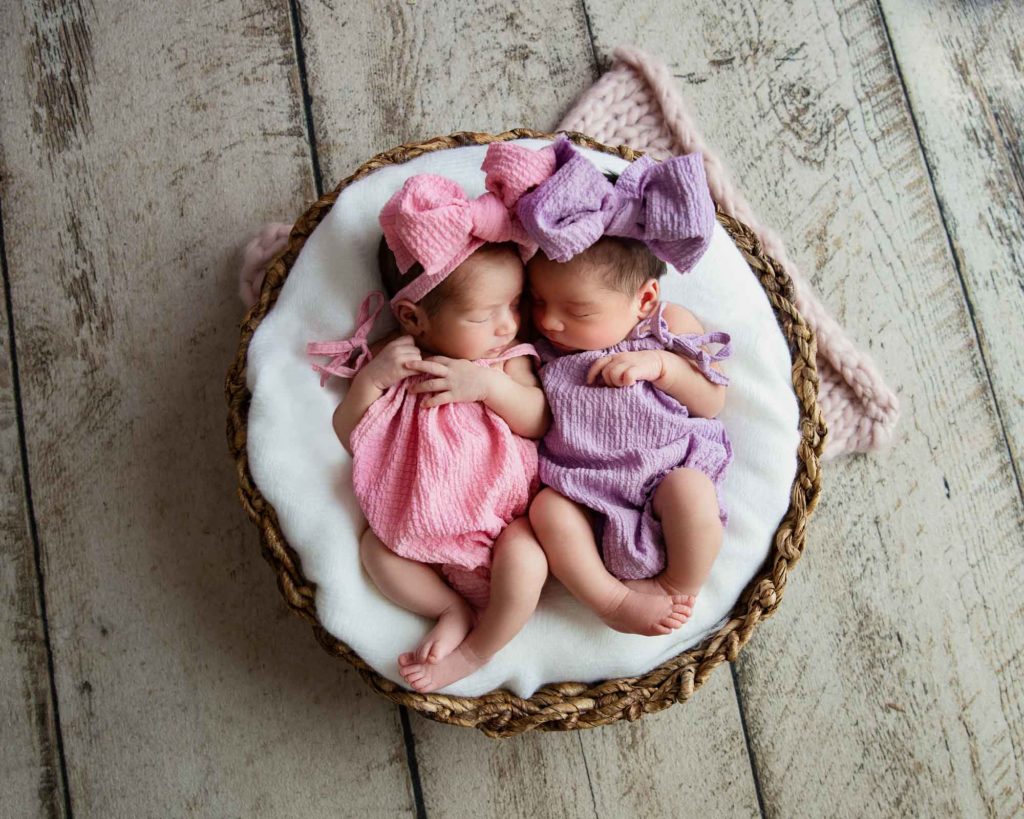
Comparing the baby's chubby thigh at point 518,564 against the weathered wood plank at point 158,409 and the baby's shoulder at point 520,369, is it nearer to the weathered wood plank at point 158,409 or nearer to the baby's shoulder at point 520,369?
the baby's shoulder at point 520,369

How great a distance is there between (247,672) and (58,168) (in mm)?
790

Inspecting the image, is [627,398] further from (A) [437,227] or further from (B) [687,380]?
(A) [437,227]

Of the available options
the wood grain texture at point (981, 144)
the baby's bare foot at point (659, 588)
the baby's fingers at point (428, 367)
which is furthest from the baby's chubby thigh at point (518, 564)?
the wood grain texture at point (981, 144)

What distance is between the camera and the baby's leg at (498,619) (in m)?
1.07

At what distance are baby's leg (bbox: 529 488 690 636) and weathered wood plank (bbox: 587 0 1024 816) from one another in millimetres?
309

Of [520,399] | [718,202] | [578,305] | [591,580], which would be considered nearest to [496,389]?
[520,399]

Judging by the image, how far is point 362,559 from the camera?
3.69ft

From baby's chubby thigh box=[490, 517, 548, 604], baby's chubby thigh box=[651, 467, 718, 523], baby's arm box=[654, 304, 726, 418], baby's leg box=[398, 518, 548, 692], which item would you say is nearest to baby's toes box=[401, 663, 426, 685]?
baby's leg box=[398, 518, 548, 692]

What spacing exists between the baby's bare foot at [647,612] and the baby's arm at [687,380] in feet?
0.78

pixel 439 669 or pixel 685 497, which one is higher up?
pixel 685 497

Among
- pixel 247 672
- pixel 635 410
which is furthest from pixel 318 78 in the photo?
pixel 247 672

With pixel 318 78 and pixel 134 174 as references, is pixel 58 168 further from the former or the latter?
pixel 318 78

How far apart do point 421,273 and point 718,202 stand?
53 cm

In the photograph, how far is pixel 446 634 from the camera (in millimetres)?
1093
